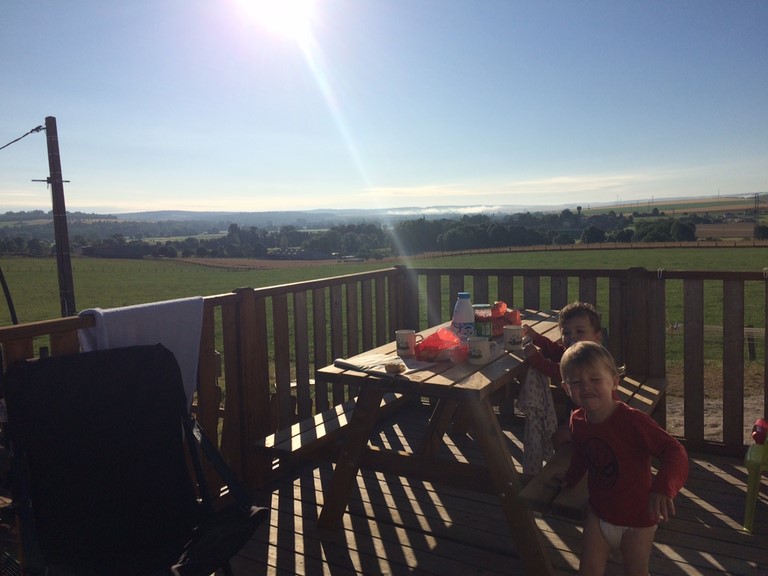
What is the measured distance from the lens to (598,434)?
2166mm

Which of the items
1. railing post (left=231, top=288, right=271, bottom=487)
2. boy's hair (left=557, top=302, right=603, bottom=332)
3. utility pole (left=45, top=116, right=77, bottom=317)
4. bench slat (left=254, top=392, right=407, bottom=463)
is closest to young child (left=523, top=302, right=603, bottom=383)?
boy's hair (left=557, top=302, right=603, bottom=332)

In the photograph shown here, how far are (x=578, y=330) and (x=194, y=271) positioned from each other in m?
45.4

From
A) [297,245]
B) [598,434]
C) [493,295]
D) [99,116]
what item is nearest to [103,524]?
[598,434]

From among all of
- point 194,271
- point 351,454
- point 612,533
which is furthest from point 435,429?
point 194,271

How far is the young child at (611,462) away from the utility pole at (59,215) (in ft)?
23.4

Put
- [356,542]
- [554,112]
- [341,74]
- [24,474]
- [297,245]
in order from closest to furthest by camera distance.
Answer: [24,474]
[356,542]
[341,74]
[554,112]
[297,245]

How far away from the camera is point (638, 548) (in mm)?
2070

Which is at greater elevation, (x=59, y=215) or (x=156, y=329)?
(x=59, y=215)

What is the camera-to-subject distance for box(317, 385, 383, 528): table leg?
9.07 ft

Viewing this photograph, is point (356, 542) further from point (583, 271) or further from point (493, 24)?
point (493, 24)

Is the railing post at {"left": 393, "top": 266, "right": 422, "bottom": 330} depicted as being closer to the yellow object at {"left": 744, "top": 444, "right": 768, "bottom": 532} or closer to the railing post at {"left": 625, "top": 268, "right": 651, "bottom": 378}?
the railing post at {"left": 625, "top": 268, "right": 651, "bottom": 378}

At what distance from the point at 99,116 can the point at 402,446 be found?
1099cm

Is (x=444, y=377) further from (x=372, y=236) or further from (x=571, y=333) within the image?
(x=372, y=236)

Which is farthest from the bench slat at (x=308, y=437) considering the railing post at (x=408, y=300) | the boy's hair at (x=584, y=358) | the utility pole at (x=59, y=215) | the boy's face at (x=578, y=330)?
the utility pole at (x=59, y=215)
